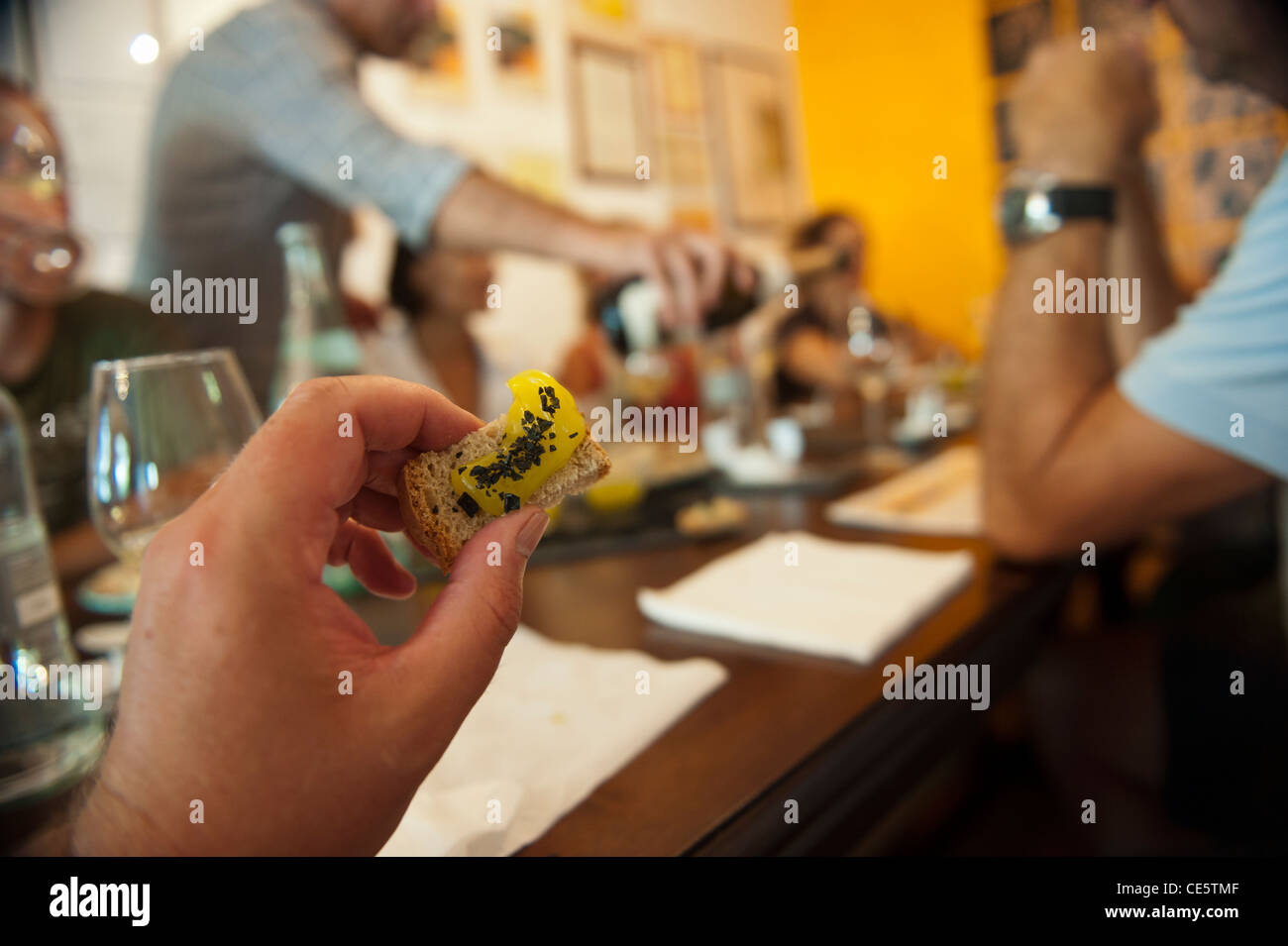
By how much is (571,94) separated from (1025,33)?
2148 millimetres

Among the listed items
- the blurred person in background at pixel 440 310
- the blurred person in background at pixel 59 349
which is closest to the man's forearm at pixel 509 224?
the blurred person in background at pixel 59 349

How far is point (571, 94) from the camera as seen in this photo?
119 inches

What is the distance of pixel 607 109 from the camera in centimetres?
317

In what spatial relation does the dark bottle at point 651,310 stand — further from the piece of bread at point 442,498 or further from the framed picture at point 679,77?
the framed picture at point 679,77

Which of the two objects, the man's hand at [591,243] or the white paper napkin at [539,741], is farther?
the man's hand at [591,243]

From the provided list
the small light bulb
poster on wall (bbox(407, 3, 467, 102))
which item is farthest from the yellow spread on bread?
poster on wall (bbox(407, 3, 467, 102))

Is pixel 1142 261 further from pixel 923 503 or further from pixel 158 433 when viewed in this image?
pixel 158 433

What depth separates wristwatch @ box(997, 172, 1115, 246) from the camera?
897mm

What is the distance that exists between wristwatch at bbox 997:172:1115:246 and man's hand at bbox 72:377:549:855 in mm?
883

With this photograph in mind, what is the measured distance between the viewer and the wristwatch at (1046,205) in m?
0.90

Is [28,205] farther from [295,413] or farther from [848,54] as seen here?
[848,54]

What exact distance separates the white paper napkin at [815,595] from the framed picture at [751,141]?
3236 millimetres

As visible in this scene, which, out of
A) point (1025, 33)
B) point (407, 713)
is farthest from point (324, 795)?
point (1025, 33)

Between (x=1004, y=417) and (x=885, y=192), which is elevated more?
(x=885, y=192)
